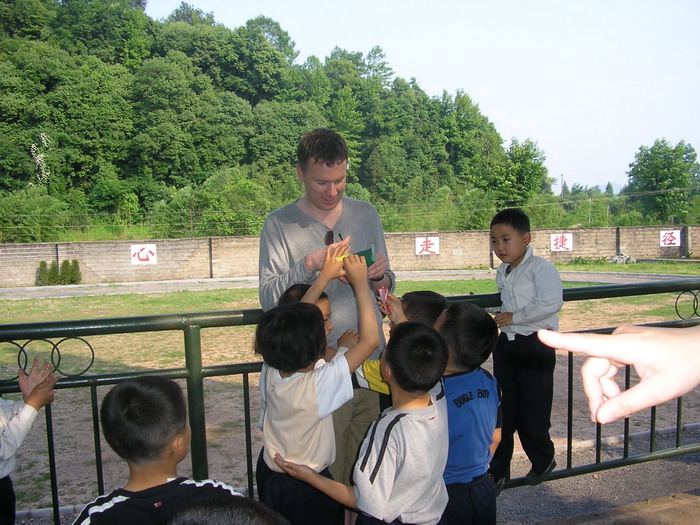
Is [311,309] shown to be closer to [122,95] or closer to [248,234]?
[248,234]

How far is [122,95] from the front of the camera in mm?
55781

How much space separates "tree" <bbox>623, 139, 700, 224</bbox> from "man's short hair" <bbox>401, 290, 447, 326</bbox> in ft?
135

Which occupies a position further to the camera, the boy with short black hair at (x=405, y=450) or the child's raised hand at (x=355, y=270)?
the child's raised hand at (x=355, y=270)

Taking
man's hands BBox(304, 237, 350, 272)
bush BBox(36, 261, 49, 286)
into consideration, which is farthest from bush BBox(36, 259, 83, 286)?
man's hands BBox(304, 237, 350, 272)

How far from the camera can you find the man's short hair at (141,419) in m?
1.81

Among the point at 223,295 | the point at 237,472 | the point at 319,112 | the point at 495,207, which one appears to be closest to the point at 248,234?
the point at 223,295

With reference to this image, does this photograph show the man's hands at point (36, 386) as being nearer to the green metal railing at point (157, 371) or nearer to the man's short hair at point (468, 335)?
the green metal railing at point (157, 371)

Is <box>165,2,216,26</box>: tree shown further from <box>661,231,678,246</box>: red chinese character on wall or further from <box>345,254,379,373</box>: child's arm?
<box>345,254,379,373</box>: child's arm

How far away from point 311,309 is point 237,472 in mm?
3078

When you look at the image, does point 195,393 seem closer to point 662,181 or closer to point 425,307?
point 425,307

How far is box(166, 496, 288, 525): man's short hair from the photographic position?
3.51 ft

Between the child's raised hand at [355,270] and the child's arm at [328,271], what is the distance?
26mm

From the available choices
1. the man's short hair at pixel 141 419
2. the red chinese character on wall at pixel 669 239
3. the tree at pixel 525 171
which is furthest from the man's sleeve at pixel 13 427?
the tree at pixel 525 171

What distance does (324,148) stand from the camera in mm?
2830
